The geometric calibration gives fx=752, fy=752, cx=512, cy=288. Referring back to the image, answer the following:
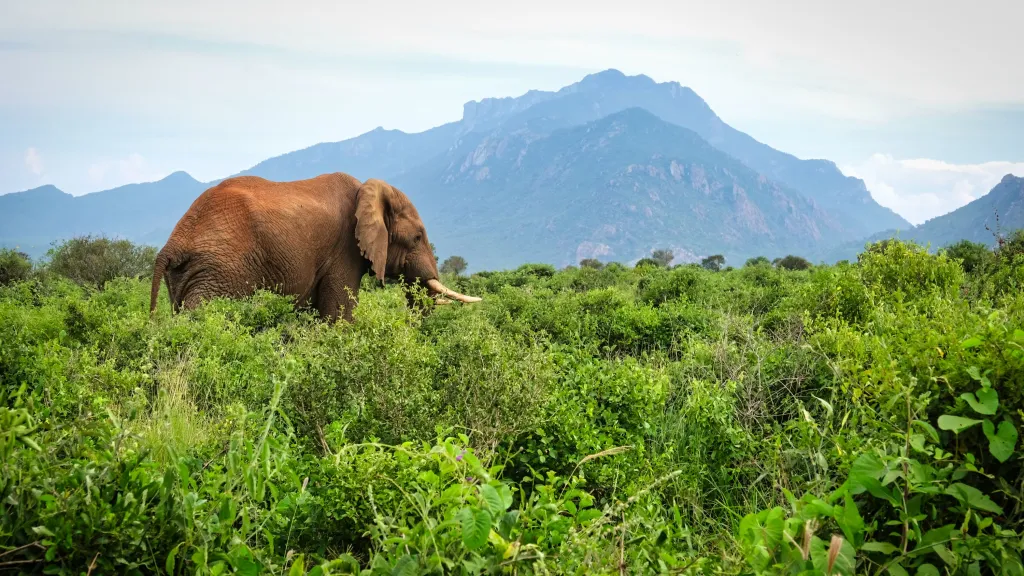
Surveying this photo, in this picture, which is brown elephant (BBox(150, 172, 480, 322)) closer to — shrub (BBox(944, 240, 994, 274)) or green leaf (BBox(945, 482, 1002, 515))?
green leaf (BBox(945, 482, 1002, 515))

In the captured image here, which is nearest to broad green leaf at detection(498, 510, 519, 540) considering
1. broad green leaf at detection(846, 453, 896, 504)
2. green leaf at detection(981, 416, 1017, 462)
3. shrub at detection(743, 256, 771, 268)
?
broad green leaf at detection(846, 453, 896, 504)

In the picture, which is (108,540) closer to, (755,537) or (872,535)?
(755,537)

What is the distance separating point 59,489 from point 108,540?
287 mm

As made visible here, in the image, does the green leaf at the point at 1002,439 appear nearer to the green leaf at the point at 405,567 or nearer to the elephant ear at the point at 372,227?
the green leaf at the point at 405,567

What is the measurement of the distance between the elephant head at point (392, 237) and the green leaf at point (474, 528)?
11370 millimetres

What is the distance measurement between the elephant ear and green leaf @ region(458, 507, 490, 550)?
11.4 m

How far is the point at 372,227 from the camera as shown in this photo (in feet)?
44.5

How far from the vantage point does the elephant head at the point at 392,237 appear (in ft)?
44.5

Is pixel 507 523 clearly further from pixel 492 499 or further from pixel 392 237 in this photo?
pixel 392 237

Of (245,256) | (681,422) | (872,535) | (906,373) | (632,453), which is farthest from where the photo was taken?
(245,256)

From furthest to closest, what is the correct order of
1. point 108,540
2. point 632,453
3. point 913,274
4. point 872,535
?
point 913,274 → point 632,453 → point 872,535 → point 108,540

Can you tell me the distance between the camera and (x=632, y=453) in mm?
5180

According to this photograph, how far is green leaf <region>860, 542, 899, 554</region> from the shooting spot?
108 inches

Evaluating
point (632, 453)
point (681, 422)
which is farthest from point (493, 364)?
point (681, 422)
